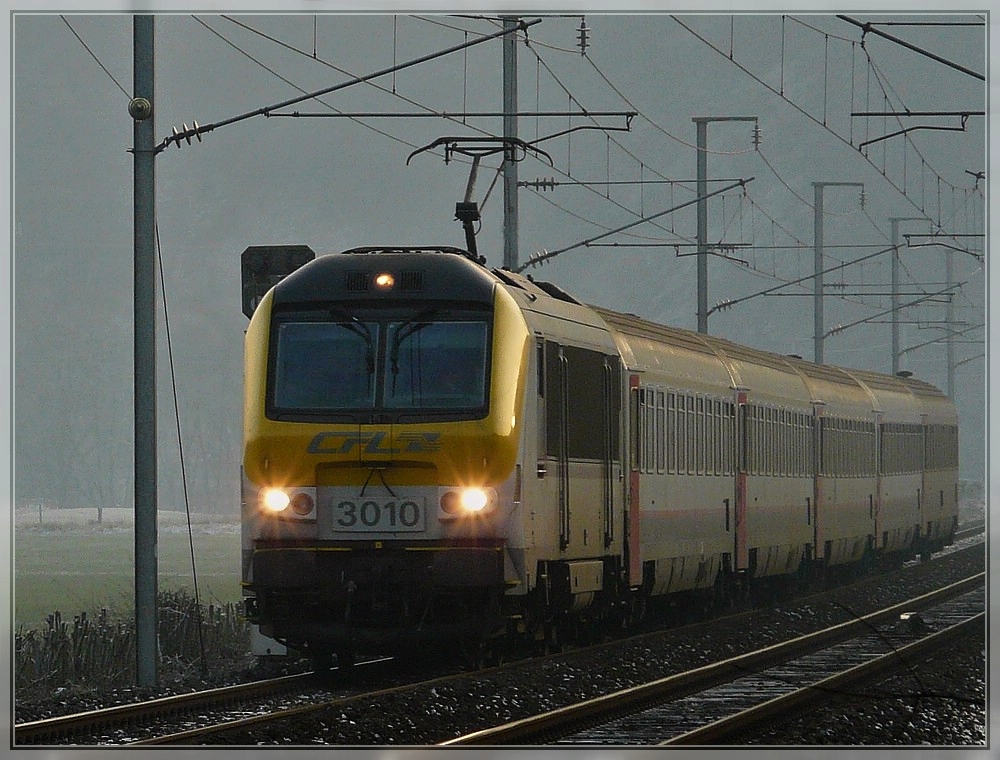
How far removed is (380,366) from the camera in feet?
51.3

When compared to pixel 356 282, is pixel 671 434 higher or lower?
lower

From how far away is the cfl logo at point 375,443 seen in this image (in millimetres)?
15398

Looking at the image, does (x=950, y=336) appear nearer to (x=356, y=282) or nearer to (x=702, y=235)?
(x=702, y=235)

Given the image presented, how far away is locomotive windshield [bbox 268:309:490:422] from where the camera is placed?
15.6 metres

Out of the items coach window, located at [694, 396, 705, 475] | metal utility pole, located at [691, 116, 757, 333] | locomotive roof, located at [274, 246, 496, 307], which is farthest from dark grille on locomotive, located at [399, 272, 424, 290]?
metal utility pole, located at [691, 116, 757, 333]

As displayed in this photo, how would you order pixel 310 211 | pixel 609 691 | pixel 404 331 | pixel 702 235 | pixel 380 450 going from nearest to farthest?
pixel 380 450
pixel 404 331
pixel 609 691
pixel 702 235
pixel 310 211

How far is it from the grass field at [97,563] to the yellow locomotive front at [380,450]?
6.63 meters

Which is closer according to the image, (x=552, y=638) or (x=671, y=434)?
(x=552, y=638)

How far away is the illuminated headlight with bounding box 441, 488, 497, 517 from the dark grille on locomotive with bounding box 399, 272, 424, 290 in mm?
1624

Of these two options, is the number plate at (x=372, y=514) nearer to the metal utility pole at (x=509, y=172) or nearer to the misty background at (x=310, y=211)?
the metal utility pole at (x=509, y=172)

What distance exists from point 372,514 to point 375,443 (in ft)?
1.78

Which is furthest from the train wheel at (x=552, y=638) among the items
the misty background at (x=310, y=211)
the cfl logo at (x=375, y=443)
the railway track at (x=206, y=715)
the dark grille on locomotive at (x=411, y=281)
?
the misty background at (x=310, y=211)

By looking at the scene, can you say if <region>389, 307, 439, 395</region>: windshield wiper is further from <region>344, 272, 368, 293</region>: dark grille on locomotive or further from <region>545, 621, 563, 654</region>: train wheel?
<region>545, 621, 563, 654</region>: train wheel

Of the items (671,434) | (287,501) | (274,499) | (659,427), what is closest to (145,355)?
(274,499)
